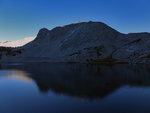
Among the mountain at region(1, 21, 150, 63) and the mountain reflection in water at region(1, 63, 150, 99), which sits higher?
the mountain at region(1, 21, 150, 63)

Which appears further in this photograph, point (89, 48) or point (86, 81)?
point (89, 48)

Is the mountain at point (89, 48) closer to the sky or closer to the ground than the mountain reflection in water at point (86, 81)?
closer to the sky

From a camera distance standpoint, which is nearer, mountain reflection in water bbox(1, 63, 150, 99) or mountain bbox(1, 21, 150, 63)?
mountain reflection in water bbox(1, 63, 150, 99)

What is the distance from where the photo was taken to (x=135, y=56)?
243 ft

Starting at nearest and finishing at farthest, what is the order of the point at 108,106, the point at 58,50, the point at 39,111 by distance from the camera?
the point at 39,111 < the point at 108,106 < the point at 58,50

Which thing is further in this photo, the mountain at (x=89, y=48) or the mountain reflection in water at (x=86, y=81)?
the mountain at (x=89, y=48)

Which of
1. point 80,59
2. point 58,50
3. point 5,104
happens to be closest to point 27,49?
point 58,50

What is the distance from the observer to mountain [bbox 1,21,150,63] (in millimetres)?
79575

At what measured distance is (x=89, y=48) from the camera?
91.2 metres

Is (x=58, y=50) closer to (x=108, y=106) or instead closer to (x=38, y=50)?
(x=38, y=50)

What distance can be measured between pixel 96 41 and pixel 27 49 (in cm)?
6520

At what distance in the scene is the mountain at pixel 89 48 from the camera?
261ft

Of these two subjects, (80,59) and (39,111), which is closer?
(39,111)

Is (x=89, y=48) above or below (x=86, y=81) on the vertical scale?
above
